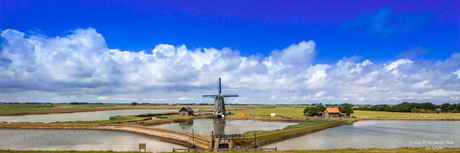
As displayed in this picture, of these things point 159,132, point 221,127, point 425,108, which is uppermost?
point 159,132

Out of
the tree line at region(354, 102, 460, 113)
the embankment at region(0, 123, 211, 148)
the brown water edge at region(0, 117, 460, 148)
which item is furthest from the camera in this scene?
the tree line at region(354, 102, 460, 113)

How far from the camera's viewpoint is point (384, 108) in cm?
11956

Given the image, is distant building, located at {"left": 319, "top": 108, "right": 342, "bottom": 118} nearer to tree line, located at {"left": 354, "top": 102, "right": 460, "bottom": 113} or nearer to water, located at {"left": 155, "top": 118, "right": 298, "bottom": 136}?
water, located at {"left": 155, "top": 118, "right": 298, "bottom": 136}

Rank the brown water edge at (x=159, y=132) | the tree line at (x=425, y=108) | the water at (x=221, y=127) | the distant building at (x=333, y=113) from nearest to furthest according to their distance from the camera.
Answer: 1. the brown water edge at (x=159, y=132)
2. the water at (x=221, y=127)
3. the distant building at (x=333, y=113)
4. the tree line at (x=425, y=108)

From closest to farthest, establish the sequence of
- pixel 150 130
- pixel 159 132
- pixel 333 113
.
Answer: pixel 159 132 < pixel 150 130 < pixel 333 113

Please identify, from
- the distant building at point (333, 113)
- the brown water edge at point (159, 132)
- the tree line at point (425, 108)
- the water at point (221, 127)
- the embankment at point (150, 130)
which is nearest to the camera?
the brown water edge at point (159, 132)

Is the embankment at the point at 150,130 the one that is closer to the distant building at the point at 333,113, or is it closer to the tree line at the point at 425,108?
the distant building at the point at 333,113

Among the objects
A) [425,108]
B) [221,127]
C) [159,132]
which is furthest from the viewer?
[425,108]

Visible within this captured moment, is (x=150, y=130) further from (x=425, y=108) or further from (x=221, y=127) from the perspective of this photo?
(x=425, y=108)

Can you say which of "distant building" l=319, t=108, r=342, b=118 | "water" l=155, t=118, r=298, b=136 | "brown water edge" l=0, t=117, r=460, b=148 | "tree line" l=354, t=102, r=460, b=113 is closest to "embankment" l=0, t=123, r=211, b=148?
"brown water edge" l=0, t=117, r=460, b=148

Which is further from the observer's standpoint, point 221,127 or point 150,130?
point 221,127

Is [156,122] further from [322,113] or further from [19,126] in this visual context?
[322,113]

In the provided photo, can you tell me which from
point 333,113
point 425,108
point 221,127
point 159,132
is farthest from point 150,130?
point 425,108

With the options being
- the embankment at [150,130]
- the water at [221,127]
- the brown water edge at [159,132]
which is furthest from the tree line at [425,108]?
the embankment at [150,130]
